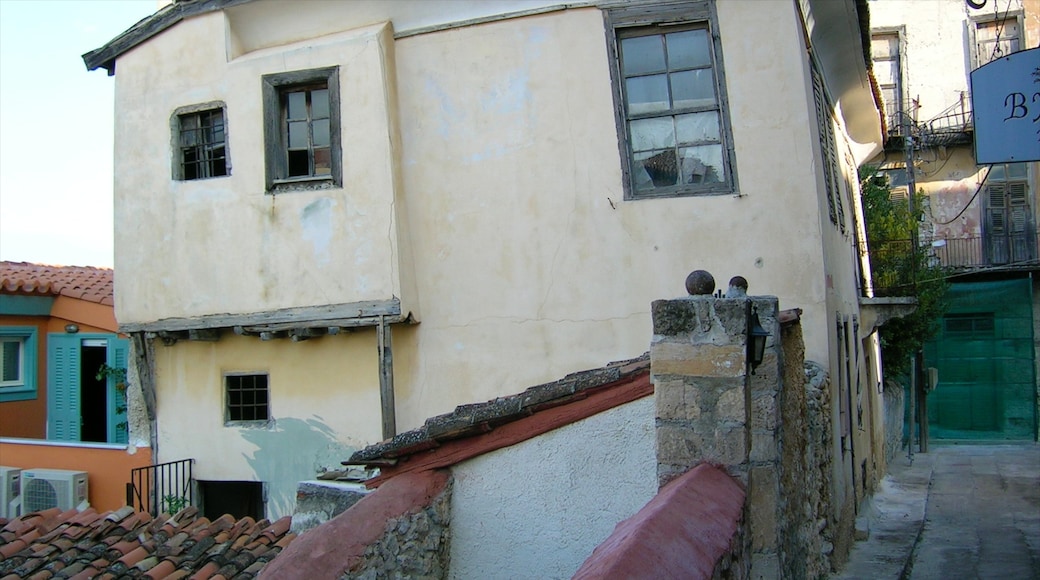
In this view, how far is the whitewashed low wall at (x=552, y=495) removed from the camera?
5.28 metres

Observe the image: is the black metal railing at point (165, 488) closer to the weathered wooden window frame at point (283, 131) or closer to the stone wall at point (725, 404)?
the weathered wooden window frame at point (283, 131)

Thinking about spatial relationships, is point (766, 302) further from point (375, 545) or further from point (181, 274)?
point (181, 274)

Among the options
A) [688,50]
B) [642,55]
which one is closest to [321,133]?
[642,55]

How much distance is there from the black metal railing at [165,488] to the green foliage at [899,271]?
40.3 ft

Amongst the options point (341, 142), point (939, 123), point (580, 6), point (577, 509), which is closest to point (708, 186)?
point (580, 6)

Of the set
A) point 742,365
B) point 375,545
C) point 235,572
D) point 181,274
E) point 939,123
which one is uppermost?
point 939,123

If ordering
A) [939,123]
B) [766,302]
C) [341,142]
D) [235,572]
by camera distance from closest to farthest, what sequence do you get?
[766,302] → [235,572] → [341,142] → [939,123]

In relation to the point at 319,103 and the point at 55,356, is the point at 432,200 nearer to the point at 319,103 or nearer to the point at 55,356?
the point at 319,103

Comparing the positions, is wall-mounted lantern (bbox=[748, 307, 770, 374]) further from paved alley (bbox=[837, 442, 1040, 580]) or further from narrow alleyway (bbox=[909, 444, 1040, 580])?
narrow alleyway (bbox=[909, 444, 1040, 580])

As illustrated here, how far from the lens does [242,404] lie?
441 inches

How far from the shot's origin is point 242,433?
1105cm

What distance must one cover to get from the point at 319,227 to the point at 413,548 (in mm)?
5634

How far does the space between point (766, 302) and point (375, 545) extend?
249cm

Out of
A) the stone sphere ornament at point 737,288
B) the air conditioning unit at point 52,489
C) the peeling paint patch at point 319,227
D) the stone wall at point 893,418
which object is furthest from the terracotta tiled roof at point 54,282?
the stone wall at point 893,418
